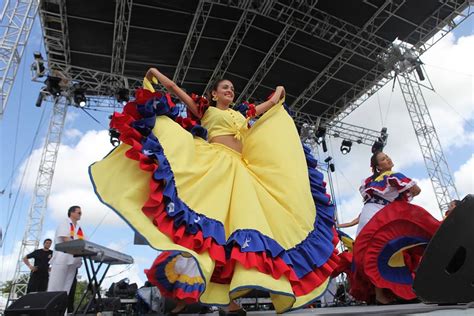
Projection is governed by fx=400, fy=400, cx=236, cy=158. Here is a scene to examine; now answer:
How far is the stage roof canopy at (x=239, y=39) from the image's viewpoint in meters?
8.27

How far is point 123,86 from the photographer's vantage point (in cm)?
965

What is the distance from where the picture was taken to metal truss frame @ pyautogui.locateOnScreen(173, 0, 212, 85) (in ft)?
26.9

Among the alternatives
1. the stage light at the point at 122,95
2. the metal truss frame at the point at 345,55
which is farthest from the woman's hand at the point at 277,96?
the stage light at the point at 122,95

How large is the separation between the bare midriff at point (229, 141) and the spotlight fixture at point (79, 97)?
8006 millimetres

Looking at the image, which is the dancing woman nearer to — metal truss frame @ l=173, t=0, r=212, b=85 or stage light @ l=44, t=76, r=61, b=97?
metal truss frame @ l=173, t=0, r=212, b=85

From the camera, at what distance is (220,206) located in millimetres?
1911

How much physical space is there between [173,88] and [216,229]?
95 cm

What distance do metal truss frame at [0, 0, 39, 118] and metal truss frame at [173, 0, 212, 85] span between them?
302cm

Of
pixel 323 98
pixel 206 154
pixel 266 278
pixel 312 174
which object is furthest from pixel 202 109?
pixel 323 98

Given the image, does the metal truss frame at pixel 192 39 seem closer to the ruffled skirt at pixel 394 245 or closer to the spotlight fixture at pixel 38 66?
the spotlight fixture at pixel 38 66

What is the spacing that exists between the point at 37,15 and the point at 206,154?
25.8 feet

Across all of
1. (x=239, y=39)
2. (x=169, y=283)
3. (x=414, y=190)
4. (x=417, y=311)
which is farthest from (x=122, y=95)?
(x=417, y=311)

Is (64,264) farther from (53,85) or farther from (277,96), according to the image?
(53,85)

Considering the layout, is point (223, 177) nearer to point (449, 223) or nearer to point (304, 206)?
point (304, 206)
